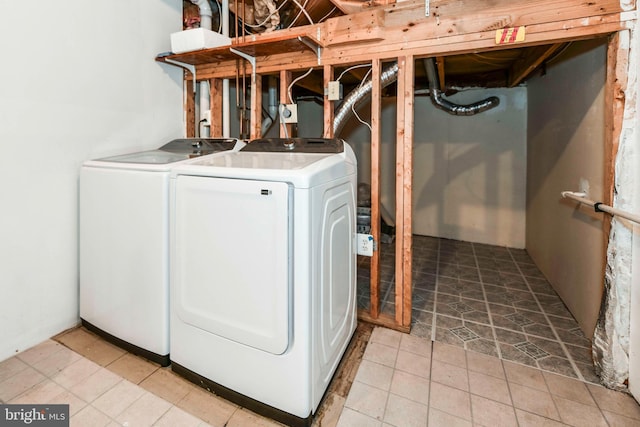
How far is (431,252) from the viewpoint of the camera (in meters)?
3.96

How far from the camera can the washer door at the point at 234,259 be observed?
52.6 inches

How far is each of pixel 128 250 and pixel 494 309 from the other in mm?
2575

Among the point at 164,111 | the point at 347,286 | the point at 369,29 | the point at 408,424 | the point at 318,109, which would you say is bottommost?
the point at 408,424

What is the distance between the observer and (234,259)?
56.3 inches

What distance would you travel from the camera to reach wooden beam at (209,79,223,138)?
109 inches

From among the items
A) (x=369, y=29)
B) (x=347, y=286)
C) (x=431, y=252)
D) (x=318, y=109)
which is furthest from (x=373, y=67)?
(x=318, y=109)

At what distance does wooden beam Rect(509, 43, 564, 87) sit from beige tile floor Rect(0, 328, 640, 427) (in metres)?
2.22

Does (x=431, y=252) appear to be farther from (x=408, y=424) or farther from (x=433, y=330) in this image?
(x=408, y=424)

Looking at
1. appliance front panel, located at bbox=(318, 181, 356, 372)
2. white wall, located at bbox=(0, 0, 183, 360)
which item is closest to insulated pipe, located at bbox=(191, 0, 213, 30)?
white wall, located at bbox=(0, 0, 183, 360)

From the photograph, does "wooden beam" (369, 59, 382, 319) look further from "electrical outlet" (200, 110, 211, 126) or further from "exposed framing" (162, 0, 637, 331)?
"electrical outlet" (200, 110, 211, 126)

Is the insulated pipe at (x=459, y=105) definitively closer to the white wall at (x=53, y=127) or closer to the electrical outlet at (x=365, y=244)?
the electrical outlet at (x=365, y=244)

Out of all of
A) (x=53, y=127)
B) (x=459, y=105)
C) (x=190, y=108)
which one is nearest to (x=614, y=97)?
(x=459, y=105)

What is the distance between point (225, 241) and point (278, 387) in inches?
27.0

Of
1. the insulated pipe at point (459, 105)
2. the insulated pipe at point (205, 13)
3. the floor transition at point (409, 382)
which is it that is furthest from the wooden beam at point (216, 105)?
the insulated pipe at point (459, 105)
